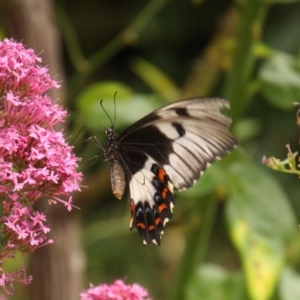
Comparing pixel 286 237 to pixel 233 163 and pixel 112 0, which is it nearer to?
pixel 233 163

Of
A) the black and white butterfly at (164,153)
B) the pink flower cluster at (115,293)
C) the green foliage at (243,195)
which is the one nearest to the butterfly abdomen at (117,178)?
the black and white butterfly at (164,153)

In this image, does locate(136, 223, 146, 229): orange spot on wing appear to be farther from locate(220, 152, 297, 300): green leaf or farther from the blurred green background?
locate(220, 152, 297, 300): green leaf

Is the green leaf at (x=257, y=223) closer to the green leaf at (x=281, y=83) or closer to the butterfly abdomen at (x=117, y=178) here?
the green leaf at (x=281, y=83)

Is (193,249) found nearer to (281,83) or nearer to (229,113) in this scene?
(229,113)

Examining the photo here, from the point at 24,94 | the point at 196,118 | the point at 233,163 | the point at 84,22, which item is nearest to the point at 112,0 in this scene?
the point at 84,22

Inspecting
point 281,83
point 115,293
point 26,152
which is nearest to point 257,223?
→ point 281,83

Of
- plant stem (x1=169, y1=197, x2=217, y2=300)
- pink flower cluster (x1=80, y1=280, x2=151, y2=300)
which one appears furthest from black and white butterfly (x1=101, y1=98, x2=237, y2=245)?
plant stem (x1=169, y1=197, x2=217, y2=300)
